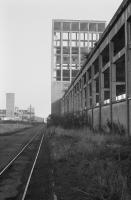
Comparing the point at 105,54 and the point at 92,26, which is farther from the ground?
the point at 92,26

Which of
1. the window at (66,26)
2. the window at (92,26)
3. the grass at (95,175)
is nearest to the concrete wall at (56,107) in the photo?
the window at (66,26)

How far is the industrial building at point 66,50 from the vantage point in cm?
10544

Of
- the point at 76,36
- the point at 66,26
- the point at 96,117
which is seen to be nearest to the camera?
the point at 96,117

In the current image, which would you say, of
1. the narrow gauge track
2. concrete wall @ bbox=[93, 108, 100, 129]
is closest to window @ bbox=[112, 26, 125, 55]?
concrete wall @ bbox=[93, 108, 100, 129]

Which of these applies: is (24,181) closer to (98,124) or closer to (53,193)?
(53,193)

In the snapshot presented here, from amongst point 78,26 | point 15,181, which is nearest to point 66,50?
point 78,26

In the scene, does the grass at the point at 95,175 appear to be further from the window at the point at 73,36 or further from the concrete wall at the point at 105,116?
the window at the point at 73,36

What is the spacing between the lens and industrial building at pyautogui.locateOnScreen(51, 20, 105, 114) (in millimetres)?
105438

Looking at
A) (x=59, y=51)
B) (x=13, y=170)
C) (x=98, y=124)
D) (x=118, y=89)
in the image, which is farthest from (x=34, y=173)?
(x=59, y=51)

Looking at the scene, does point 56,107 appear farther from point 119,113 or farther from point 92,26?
point 119,113

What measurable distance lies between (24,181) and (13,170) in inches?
118

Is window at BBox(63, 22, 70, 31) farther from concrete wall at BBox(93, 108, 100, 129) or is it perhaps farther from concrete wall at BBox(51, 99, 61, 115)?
concrete wall at BBox(93, 108, 100, 129)

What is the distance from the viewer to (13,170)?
1475cm

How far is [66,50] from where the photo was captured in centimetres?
11044
